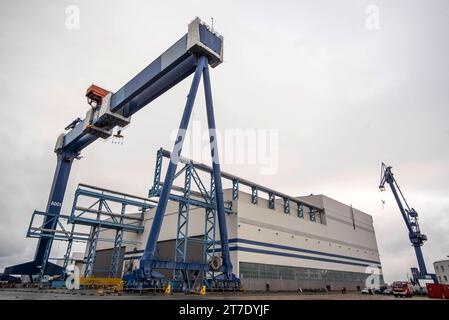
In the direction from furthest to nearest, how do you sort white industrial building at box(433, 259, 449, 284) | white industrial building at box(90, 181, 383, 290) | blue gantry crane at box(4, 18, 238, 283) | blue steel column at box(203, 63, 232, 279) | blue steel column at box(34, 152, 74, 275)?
white industrial building at box(433, 259, 449, 284)
blue steel column at box(34, 152, 74, 275)
white industrial building at box(90, 181, 383, 290)
blue steel column at box(203, 63, 232, 279)
blue gantry crane at box(4, 18, 238, 283)

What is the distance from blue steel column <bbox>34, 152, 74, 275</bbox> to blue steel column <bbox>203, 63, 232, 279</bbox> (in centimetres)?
2126

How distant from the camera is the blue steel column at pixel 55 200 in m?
30.8

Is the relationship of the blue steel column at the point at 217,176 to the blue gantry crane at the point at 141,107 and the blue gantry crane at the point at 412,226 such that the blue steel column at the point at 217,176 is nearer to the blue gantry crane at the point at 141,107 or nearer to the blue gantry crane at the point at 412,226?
the blue gantry crane at the point at 141,107

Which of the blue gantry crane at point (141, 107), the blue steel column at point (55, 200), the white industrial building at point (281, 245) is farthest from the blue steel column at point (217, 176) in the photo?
the blue steel column at point (55, 200)

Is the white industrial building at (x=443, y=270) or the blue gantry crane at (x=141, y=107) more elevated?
the blue gantry crane at (x=141, y=107)

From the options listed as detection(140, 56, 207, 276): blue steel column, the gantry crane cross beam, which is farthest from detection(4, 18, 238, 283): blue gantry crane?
the gantry crane cross beam

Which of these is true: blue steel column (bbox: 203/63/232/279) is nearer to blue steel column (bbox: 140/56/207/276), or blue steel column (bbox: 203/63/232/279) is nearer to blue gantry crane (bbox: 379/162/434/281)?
blue steel column (bbox: 140/56/207/276)

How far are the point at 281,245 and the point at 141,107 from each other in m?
21.5

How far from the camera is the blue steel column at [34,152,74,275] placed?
3081 centimetres

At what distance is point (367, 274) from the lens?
46.7m

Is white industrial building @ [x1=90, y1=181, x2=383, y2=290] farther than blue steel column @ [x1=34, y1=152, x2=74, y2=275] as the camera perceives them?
No

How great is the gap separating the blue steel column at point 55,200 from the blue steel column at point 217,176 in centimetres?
2126

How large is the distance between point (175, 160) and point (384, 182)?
154ft
